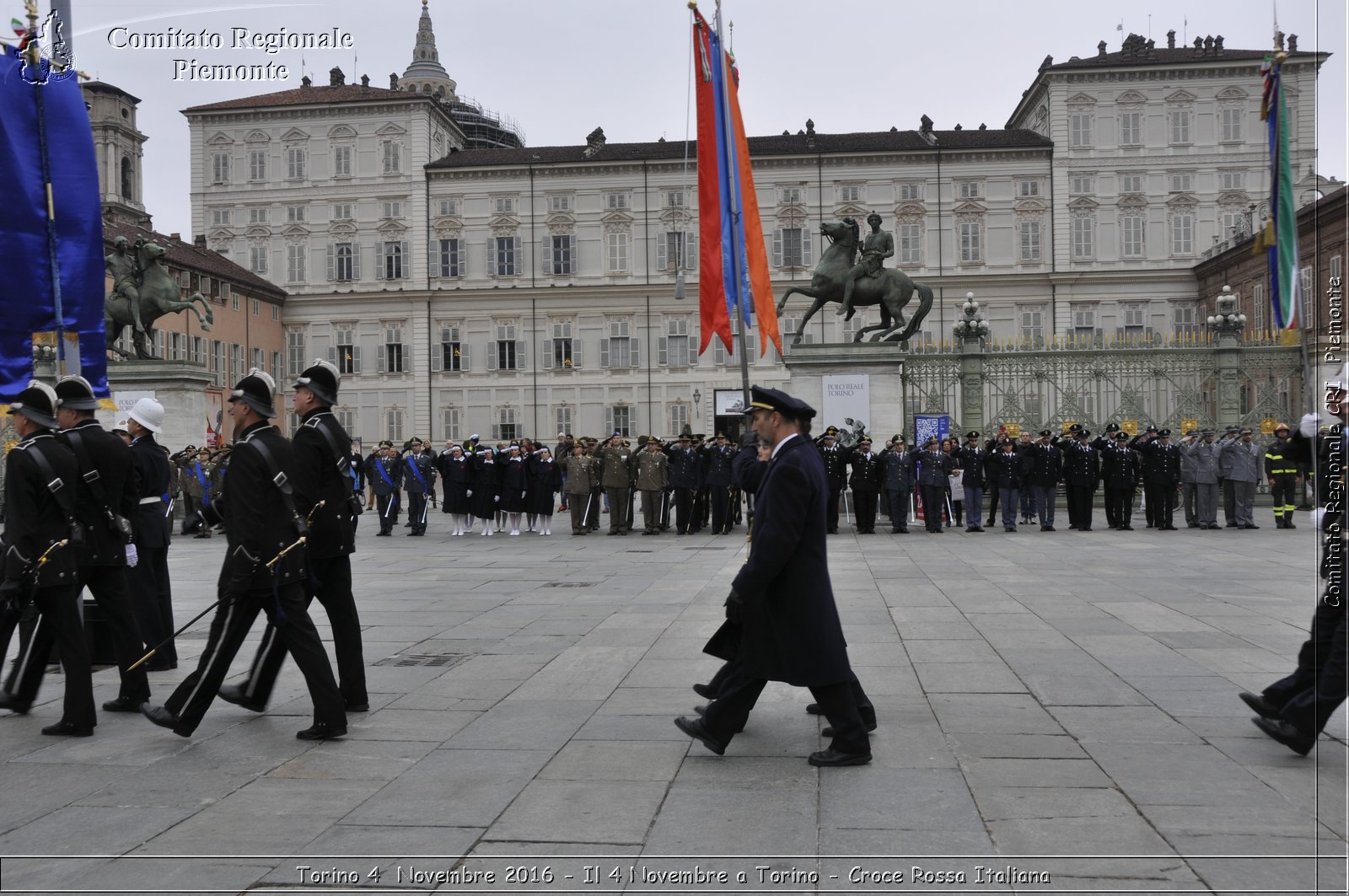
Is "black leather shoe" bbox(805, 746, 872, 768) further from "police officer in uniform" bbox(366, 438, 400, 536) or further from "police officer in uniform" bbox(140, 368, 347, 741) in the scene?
"police officer in uniform" bbox(366, 438, 400, 536)

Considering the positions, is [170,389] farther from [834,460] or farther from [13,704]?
[13,704]

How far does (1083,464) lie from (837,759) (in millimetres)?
16341

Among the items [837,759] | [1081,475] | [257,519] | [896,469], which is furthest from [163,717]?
[1081,475]

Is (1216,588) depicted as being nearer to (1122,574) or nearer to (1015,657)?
(1122,574)

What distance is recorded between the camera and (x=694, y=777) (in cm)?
512

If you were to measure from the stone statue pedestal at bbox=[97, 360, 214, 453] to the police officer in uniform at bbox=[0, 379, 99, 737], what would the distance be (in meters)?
20.1

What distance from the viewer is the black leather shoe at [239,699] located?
6.30 metres

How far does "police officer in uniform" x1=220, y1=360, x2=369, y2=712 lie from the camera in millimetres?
6332

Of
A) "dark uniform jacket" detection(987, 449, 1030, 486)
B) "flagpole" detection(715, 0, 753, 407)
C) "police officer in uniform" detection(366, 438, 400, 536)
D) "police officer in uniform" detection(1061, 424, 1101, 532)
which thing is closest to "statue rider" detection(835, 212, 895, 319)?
"dark uniform jacket" detection(987, 449, 1030, 486)

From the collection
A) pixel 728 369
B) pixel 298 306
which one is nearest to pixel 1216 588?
pixel 728 369

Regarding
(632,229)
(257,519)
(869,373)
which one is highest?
(632,229)

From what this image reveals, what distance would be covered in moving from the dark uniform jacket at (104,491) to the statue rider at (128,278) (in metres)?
20.4

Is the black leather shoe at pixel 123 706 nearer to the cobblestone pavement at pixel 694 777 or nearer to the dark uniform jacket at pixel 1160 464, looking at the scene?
the cobblestone pavement at pixel 694 777

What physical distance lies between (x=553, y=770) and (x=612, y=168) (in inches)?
1953
